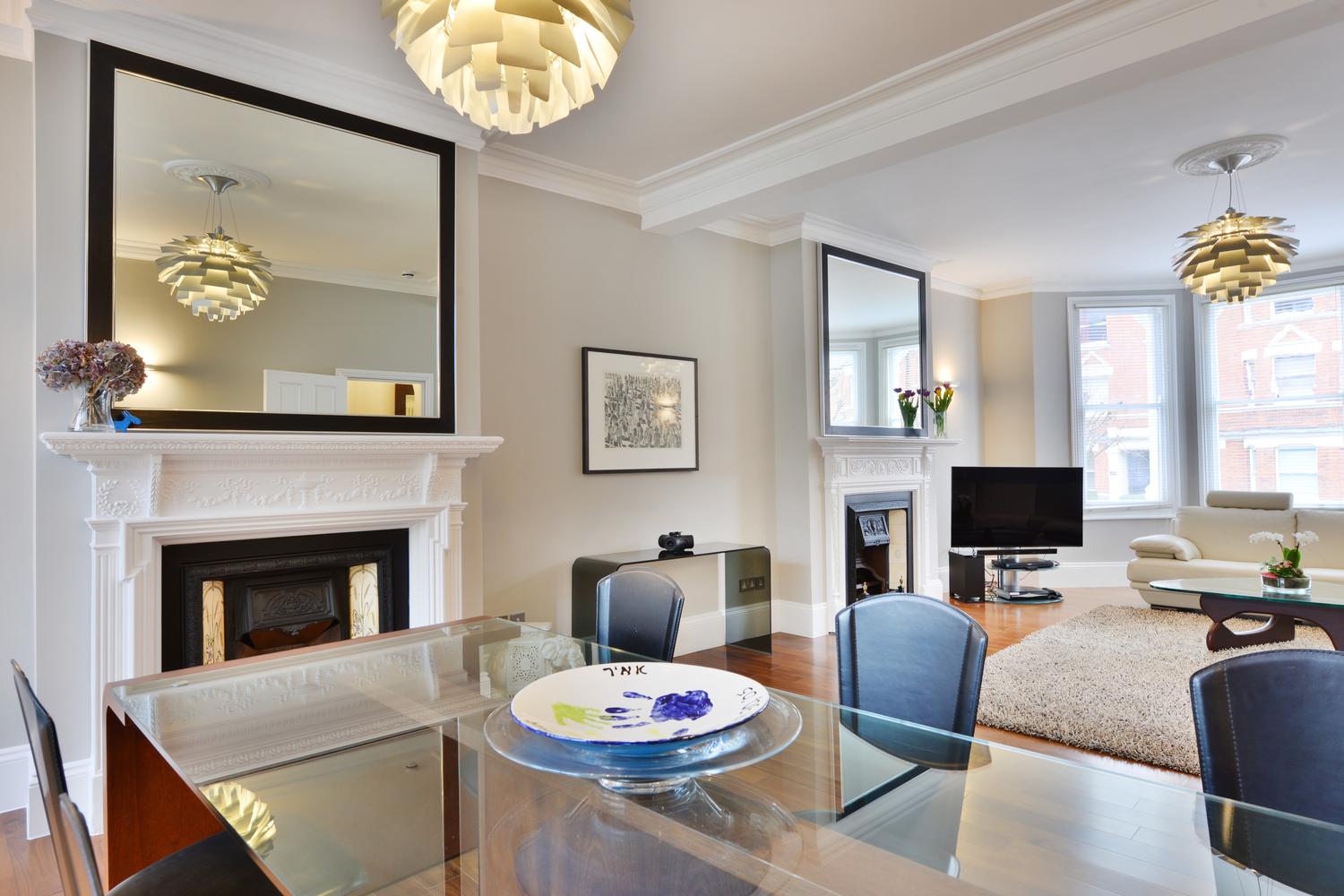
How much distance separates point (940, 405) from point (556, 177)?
3.67 metres

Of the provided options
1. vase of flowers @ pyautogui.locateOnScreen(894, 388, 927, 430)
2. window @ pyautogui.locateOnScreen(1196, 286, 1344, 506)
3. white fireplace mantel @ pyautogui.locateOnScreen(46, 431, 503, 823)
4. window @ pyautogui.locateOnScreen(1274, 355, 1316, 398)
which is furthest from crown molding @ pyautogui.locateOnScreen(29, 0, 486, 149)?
window @ pyautogui.locateOnScreen(1274, 355, 1316, 398)

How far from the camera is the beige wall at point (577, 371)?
12.7 feet

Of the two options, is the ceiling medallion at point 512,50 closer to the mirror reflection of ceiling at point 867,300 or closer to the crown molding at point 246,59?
the crown molding at point 246,59

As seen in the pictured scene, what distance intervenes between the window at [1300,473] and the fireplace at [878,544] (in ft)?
10.9

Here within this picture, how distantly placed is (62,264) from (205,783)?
84.7 inches

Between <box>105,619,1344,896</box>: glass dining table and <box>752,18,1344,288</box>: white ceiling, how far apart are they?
3.22 metres

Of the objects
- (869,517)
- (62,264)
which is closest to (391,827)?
(62,264)

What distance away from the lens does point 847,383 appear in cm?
539

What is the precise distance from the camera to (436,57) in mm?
1759

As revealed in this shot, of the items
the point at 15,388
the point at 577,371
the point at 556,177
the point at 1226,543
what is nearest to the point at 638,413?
the point at 577,371

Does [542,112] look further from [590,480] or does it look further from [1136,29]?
[590,480]

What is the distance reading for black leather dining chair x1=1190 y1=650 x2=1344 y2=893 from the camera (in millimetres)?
1172

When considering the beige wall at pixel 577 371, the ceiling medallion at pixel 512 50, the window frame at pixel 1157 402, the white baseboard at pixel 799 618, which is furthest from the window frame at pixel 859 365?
the ceiling medallion at pixel 512 50

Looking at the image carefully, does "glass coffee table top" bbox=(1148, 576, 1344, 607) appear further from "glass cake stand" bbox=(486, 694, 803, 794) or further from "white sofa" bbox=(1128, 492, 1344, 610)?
"glass cake stand" bbox=(486, 694, 803, 794)
